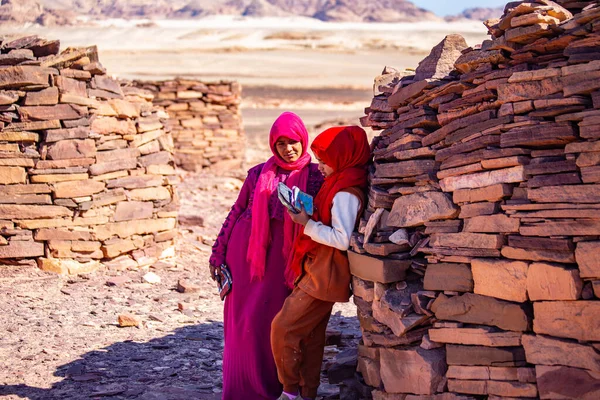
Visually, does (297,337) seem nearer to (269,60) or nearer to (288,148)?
(288,148)

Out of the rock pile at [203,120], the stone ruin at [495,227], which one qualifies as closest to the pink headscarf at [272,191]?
the stone ruin at [495,227]

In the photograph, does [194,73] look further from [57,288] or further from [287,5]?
[287,5]

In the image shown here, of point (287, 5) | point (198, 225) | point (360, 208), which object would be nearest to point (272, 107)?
point (198, 225)

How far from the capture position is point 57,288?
6797 millimetres

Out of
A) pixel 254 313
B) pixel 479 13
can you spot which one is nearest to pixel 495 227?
pixel 254 313

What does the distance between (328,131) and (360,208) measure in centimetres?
44

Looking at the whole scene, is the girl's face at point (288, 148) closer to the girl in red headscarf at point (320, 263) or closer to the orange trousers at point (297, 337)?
the girl in red headscarf at point (320, 263)

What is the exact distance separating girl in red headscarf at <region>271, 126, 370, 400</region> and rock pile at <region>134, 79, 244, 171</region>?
10.2m

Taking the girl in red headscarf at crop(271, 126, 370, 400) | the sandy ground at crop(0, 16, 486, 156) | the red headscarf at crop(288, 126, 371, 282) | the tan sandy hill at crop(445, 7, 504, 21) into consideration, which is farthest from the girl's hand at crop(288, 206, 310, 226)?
the tan sandy hill at crop(445, 7, 504, 21)

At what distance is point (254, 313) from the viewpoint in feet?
14.0

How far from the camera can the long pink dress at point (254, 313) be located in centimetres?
426

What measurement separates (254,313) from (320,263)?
53 cm

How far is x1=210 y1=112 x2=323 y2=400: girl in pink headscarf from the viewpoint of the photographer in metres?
4.26

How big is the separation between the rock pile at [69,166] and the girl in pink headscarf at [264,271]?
10.6 feet
